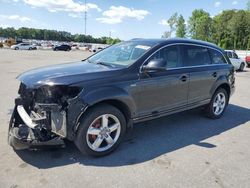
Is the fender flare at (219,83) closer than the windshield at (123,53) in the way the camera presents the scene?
No

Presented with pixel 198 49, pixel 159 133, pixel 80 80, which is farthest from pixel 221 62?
pixel 80 80

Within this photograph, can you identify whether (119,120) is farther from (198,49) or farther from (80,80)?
(198,49)

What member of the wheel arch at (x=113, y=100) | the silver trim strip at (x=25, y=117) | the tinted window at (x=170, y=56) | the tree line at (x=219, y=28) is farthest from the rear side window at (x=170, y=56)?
the tree line at (x=219, y=28)

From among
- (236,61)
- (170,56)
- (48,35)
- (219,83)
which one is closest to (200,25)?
(236,61)

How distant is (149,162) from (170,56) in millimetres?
2025

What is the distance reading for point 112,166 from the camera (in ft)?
12.1

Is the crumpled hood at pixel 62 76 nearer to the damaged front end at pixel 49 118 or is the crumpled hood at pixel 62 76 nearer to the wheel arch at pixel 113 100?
the damaged front end at pixel 49 118

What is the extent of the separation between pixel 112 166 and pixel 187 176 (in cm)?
104

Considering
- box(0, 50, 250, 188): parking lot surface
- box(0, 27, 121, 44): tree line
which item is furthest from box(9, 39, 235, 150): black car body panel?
box(0, 27, 121, 44): tree line

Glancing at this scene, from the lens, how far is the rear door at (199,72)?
5141 millimetres

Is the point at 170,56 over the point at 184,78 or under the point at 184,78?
over

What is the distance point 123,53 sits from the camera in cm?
480

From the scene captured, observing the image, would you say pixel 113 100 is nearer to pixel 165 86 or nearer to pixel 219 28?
pixel 165 86

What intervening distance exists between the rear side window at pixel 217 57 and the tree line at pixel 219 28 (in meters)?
64.4
